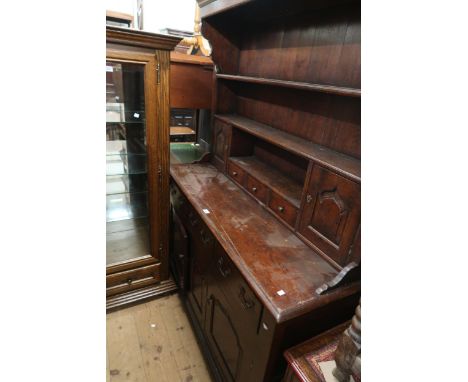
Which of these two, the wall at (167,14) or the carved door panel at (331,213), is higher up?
the wall at (167,14)

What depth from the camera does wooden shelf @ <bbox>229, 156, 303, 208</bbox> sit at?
1.33 meters

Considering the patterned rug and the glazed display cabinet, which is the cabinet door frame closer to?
the glazed display cabinet

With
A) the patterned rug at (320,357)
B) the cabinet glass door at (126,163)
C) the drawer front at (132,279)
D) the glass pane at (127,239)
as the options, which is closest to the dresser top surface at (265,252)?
the patterned rug at (320,357)

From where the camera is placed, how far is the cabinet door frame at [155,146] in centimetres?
131

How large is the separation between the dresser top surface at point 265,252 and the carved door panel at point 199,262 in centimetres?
12

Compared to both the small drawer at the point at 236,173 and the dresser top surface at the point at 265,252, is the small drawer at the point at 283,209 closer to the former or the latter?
the dresser top surface at the point at 265,252

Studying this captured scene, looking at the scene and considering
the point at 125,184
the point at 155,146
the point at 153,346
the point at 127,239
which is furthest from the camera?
the point at 127,239

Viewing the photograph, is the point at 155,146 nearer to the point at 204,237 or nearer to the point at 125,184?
the point at 125,184

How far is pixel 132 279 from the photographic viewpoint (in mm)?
1847

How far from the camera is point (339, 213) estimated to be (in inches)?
39.1

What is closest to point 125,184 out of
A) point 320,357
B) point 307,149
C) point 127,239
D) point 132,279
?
point 127,239

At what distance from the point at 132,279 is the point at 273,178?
47.2 inches
